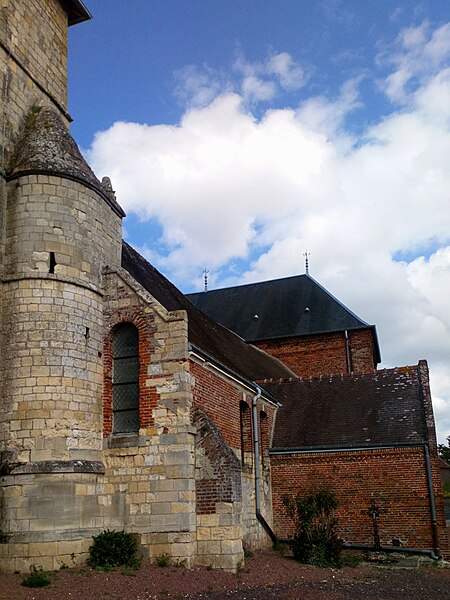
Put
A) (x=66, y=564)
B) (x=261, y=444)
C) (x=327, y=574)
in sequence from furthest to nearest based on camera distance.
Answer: (x=261, y=444), (x=327, y=574), (x=66, y=564)

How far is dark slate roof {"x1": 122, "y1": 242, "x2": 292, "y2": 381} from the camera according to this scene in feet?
53.6

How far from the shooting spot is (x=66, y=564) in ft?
35.0

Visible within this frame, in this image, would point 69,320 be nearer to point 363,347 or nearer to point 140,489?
point 140,489

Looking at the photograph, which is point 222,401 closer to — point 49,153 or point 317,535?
point 317,535

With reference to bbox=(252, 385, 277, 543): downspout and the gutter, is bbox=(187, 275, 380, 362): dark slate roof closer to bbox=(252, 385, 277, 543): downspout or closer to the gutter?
the gutter

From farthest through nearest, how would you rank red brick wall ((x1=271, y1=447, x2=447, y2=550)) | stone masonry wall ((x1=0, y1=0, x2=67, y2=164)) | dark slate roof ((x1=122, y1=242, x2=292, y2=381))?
dark slate roof ((x1=122, y1=242, x2=292, y2=381)) < red brick wall ((x1=271, y1=447, x2=447, y2=550)) < stone masonry wall ((x1=0, y1=0, x2=67, y2=164))

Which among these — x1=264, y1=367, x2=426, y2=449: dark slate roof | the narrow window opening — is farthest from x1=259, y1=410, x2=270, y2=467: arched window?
the narrow window opening

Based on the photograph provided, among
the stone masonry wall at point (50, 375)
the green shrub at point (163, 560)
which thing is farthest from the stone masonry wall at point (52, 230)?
the green shrub at point (163, 560)

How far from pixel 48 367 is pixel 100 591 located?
3974mm

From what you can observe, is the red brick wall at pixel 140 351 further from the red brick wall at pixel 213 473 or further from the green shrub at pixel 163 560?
the green shrub at pixel 163 560

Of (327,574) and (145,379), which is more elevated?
(145,379)

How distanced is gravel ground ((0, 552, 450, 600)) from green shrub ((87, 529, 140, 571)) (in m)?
0.25

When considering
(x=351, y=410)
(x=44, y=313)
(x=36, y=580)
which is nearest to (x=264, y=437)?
(x=351, y=410)

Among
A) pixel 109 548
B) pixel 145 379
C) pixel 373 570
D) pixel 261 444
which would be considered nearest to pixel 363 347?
pixel 261 444
